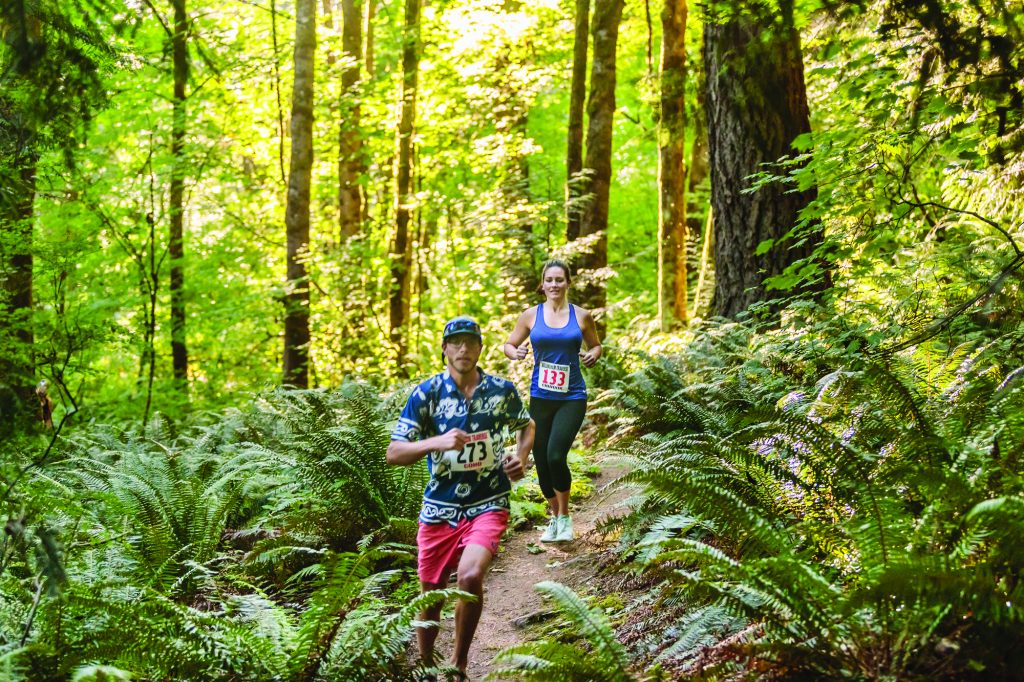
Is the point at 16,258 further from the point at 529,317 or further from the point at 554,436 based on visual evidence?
the point at 554,436

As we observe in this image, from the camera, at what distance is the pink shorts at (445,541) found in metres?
4.31

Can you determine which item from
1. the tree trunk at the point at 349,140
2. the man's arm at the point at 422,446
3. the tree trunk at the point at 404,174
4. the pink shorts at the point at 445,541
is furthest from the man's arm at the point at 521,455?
the tree trunk at the point at 349,140

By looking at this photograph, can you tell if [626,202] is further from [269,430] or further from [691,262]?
[269,430]

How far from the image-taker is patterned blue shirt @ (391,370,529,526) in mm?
4336

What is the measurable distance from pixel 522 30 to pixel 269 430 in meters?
10.9

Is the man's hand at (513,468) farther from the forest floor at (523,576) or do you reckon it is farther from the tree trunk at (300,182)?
the tree trunk at (300,182)

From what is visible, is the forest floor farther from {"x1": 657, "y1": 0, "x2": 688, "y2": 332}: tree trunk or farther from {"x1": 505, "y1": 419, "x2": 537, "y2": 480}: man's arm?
{"x1": 657, "y1": 0, "x2": 688, "y2": 332}: tree trunk

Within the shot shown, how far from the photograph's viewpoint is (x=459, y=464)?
4301mm

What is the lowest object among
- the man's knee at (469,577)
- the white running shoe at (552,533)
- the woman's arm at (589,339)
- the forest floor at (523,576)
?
the forest floor at (523,576)

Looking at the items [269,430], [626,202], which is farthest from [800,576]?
[626,202]

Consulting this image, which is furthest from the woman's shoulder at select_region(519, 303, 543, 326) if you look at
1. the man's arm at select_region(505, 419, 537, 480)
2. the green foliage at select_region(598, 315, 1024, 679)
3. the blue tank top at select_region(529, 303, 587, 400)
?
the man's arm at select_region(505, 419, 537, 480)

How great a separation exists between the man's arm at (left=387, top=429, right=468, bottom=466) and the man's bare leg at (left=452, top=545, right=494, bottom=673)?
0.52 metres

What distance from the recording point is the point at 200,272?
15.3 m

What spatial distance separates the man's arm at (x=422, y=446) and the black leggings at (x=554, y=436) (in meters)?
2.55
